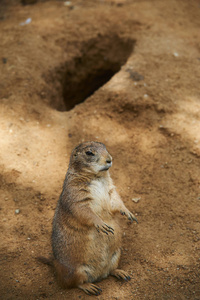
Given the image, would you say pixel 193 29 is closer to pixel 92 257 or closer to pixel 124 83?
pixel 124 83

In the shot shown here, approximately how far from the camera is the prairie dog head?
350cm

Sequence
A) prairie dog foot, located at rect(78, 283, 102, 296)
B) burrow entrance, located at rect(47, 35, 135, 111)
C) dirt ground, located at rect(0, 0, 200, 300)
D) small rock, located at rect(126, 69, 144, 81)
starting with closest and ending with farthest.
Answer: prairie dog foot, located at rect(78, 283, 102, 296), dirt ground, located at rect(0, 0, 200, 300), small rock, located at rect(126, 69, 144, 81), burrow entrance, located at rect(47, 35, 135, 111)

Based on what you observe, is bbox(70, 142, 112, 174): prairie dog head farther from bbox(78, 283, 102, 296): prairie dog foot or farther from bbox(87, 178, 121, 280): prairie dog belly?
bbox(78, 283, 102, 296): prairie dog foot

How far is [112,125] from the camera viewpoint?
17.5 ft

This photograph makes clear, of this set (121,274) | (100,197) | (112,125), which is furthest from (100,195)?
(112,125)

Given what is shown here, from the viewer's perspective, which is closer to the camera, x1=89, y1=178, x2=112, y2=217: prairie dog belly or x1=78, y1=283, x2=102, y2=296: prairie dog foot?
x1=78, y1=283, x2=102, y2=296: prairie dog foot

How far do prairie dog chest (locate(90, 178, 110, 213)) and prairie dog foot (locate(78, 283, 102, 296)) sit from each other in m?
0.71

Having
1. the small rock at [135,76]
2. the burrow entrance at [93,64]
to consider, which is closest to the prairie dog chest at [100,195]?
the small rock at [135,76]

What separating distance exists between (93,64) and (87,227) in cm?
411

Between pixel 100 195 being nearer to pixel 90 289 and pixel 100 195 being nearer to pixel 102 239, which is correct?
pixel 102 239

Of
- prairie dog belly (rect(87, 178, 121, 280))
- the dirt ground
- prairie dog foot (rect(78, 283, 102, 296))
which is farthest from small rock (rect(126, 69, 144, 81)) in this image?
prairie dog foot (rect(78, 283, 102, 296))

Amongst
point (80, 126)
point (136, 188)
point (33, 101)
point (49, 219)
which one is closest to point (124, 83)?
point (80, 126)

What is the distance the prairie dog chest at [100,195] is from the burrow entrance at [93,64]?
2984 millimetres

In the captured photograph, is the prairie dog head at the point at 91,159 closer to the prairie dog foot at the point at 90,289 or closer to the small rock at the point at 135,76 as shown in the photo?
the prairie dog foot at the point at 90,289
